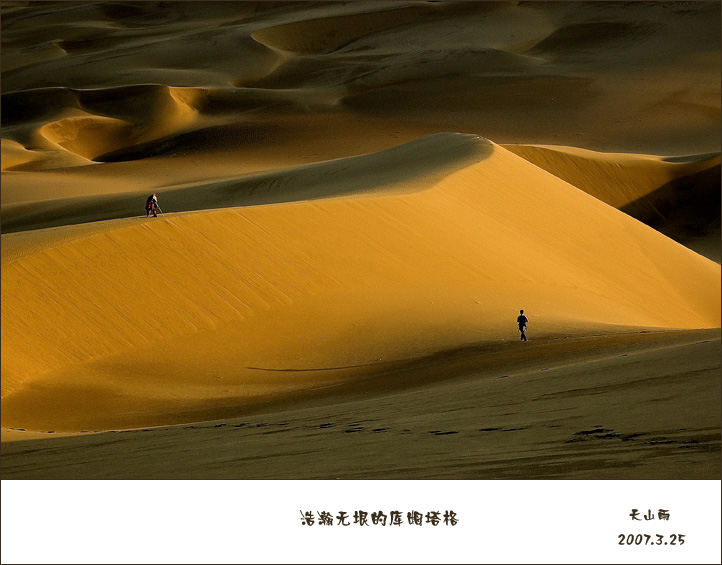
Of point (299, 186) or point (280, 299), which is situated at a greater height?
point (299, 186)

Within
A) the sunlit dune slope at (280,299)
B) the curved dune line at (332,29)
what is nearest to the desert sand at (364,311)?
the sunlit dune slope at (280,299)

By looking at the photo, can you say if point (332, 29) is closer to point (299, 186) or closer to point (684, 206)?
point (684, 206)

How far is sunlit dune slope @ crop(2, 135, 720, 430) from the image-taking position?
33.9 ft

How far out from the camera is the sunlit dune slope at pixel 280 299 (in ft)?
33.9

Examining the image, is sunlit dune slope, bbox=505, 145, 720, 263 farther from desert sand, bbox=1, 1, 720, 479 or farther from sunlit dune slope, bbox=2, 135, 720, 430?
sunlit dune slope, bbox=2, 135, 720, 430

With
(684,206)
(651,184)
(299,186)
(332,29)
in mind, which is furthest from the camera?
(332,29)

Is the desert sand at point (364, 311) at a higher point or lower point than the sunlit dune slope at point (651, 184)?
lower

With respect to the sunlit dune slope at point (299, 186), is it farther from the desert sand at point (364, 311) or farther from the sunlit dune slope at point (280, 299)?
the sunlit dune slope at point (280, 299)

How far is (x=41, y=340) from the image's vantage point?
10656mm

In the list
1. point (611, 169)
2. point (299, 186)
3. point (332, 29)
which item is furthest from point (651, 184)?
point (332, 29)

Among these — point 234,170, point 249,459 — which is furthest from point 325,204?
point 234,170

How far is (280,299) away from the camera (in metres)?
12.6

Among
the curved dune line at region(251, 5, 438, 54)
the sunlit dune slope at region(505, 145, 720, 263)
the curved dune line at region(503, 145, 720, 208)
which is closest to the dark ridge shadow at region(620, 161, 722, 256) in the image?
the sunlit dune slope at region(505, 145, 720, 263)

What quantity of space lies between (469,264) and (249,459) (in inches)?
331
